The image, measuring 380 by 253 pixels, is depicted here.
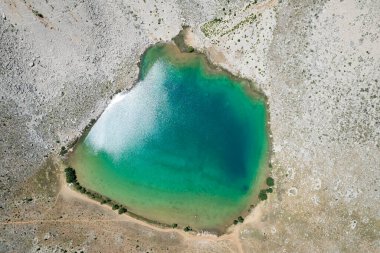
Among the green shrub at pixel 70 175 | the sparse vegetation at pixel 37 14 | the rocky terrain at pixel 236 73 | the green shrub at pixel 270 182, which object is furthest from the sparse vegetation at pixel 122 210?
the sparse vegetation at pixel 37 14

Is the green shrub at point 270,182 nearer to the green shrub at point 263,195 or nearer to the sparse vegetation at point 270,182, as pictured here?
the sparse vegetation at point 270,182

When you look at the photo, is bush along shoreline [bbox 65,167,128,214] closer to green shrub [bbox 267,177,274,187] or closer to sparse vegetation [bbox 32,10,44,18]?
green shrub [bbox 267,177,274,187]

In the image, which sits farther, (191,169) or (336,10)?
(191,169)

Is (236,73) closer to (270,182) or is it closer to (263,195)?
(270,182)

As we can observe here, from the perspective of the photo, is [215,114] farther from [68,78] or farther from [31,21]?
[31,21]

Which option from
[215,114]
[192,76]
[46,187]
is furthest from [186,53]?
[46,187]

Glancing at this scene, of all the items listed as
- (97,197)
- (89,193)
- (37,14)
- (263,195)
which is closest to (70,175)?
(89,193)

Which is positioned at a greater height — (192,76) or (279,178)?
(192,76)
